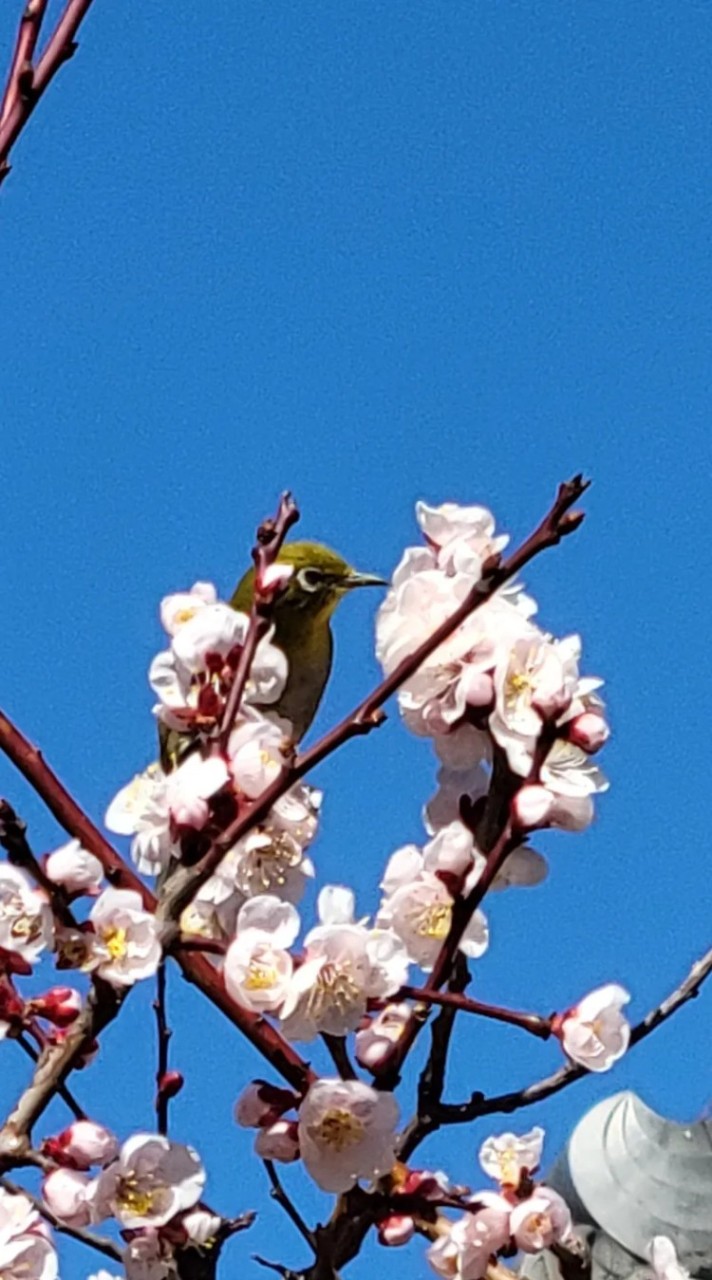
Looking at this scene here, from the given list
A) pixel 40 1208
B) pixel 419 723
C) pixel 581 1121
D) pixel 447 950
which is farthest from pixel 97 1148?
pixel 581 1121

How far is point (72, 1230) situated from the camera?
2.45 metres

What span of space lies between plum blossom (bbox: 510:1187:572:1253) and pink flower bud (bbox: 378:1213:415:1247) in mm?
157

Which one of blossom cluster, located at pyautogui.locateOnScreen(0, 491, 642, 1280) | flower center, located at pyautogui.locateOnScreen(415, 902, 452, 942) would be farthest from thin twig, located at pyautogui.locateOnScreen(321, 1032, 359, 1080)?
flower center, located at pyautogui.locateOnScreen(415, 902, 452, 942)

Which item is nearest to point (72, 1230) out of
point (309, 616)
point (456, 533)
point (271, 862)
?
point (271, 862)

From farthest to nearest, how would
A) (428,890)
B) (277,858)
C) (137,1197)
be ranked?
1. (277,858)
2. (428,890)
3. (137,1197)

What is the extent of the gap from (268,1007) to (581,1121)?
5.76 m

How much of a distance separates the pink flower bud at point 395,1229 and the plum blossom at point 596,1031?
337 millimetres

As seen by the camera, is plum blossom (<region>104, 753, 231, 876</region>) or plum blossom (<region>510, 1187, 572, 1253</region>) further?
plum blossom (<region>510, 1187, 572, 1253</region>)

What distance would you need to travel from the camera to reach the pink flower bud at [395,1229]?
8.05ft

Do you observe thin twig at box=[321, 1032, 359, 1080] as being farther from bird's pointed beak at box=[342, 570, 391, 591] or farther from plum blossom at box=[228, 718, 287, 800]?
bird's pointed beak at box=[342, 570, 391, 591]

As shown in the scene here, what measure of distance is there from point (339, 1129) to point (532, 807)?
48 cm

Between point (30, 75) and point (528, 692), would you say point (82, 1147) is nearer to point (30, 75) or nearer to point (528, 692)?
point (528, 692)

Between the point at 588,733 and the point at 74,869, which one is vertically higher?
the point at 74,869

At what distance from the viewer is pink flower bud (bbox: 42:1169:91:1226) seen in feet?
7.75
